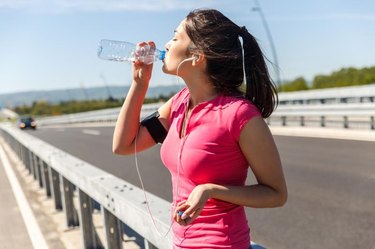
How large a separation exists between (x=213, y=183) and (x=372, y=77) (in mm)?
31928

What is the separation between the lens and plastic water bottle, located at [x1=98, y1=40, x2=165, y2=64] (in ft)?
7.80

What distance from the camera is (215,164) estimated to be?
204 centimetres

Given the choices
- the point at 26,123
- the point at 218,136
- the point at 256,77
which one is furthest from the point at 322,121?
the point at 26,123

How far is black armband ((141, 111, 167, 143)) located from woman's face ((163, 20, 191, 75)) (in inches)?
14.6

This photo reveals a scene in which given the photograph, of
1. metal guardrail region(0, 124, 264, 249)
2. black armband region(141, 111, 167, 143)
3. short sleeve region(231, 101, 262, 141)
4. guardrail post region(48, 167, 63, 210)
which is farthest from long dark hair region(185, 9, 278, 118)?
guardrail post region(48, 167, 63, 210)

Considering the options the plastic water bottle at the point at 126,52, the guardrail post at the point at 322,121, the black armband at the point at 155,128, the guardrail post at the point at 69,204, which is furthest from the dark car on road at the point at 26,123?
the black armband at the point at 155,128

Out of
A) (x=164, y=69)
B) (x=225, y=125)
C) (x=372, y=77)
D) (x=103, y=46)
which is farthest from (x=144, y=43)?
(x=372, y=77)

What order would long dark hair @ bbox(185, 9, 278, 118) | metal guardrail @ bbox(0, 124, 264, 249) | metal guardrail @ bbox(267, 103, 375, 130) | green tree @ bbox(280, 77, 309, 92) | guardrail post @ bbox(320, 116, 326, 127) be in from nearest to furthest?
long dark hair @ bbox(185, 9, 278, 118), metal guardrail @ bbox(0, 124, 264, 249), metal guardrail @ bbox(267, 103, 375, 130), guardrail post @ bbox(320, 116, 326, 127), green tree @ bbox(280, 77, 309, 92)

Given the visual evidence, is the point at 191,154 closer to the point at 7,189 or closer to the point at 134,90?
the point at 134,90

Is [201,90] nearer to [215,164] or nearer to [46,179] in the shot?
[215,164]

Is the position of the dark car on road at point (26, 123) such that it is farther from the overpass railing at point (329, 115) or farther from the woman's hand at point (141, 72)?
the woman's hand at point (141, 72)

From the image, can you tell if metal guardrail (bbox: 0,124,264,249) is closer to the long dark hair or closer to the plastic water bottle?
the long dark hair

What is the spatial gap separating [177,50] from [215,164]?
18.9 inches

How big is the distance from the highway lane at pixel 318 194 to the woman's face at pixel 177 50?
3722mm
